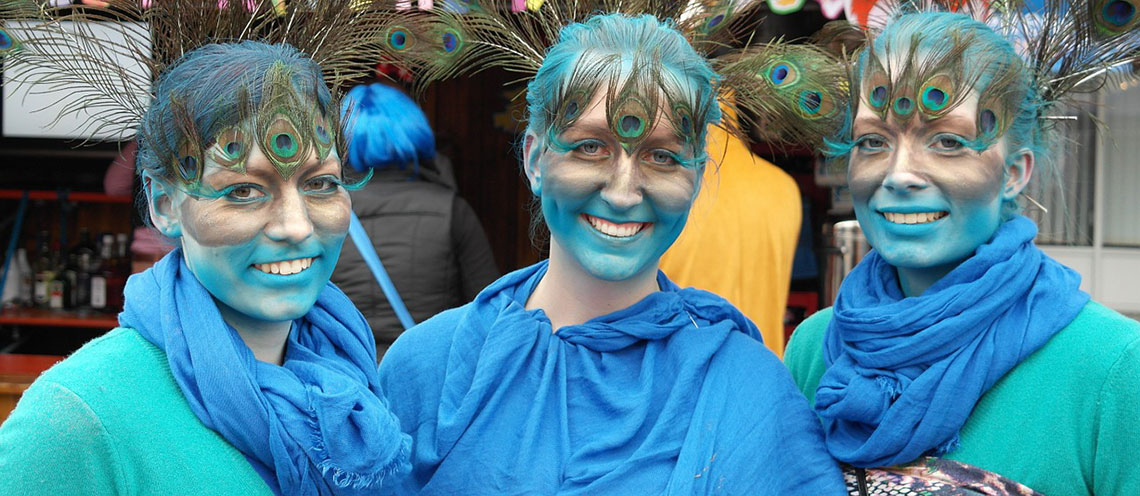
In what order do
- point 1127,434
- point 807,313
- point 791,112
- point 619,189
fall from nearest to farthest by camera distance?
point 1127,434
point 619,189
point 791,112
point 807,313

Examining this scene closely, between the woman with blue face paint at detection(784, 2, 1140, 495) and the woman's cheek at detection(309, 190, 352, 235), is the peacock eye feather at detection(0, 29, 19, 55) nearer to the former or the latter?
the woman's cheek at detection(309, 190, 352, 235)

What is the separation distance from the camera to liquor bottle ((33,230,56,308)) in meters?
5.39

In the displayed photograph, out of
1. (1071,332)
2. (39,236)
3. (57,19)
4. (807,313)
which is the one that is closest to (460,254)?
(807,313)

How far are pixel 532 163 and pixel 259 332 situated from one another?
1.76ft

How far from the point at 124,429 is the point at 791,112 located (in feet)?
4.19

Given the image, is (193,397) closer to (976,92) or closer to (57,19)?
(57,19)

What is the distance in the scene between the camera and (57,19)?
176 centimetres

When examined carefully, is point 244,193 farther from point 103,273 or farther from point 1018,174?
point 103,273

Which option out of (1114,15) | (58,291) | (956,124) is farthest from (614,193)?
(58,291)

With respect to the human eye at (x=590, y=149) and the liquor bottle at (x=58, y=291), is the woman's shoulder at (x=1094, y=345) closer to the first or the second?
the human eye at (x=590, y=149)

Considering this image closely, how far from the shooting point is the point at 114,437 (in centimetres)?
147

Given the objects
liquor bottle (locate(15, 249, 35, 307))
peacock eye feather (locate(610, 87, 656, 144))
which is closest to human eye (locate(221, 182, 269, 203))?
peacock eye feather (locate(610, 87, 656, 144))

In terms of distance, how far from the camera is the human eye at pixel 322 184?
5.56ft

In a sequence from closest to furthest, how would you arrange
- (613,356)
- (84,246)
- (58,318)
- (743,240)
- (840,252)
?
1. (613,356)
2. (743,240)
3. (840,252)
4. (58,318)
5. (84,246)
